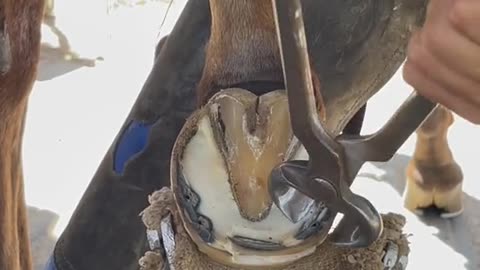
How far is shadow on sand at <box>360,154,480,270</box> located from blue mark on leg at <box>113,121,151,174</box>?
1.61 ft

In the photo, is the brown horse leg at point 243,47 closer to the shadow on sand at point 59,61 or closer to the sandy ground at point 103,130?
the sandy ground at point 103,130

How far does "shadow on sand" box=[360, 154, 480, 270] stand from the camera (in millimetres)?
1309

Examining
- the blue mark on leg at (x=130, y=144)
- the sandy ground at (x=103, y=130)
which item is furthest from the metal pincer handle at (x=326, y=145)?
the sandy ground at (x=103, y=130)

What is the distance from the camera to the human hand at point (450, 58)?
37 centimetres

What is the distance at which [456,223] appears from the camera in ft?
4.53

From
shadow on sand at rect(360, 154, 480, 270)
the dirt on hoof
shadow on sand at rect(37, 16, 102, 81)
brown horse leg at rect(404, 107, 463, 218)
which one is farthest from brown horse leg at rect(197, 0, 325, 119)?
shadow on sand at rect(37, 16, 102, 81)

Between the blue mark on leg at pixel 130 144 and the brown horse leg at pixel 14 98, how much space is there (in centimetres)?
13

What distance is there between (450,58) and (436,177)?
1.03m

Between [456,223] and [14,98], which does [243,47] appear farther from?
[456,223]

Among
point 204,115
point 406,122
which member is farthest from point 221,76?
point 406,122

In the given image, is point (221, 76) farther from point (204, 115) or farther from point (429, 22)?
point (429, 22)

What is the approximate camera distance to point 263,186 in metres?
0.51

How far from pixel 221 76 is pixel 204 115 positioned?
60mm

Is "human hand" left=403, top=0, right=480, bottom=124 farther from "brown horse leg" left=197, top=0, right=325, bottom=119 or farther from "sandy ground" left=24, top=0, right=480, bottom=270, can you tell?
"sandy ground" left=24, top=0, right=480, bottom=270
